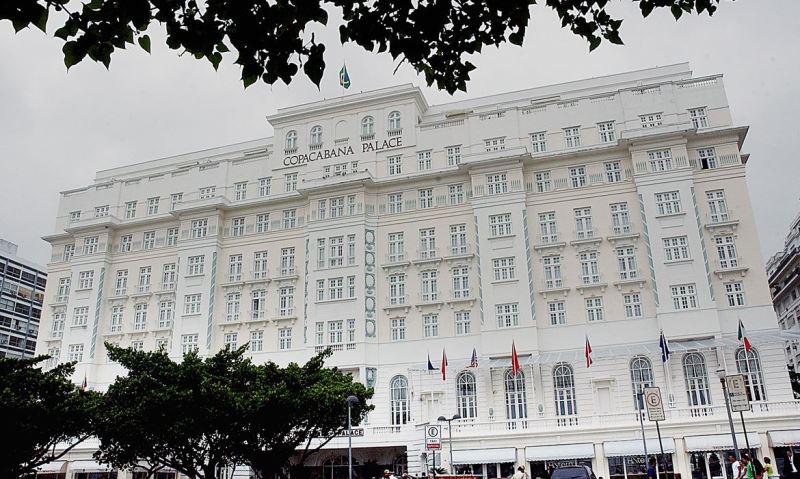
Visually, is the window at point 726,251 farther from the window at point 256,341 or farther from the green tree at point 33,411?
the green tree at point 33,411

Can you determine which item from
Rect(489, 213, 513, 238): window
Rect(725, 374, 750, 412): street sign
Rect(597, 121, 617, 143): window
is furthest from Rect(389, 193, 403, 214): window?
Rect(725, 374, 750, 412): street sign

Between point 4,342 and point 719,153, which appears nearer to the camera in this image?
point 719,153

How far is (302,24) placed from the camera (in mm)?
6465

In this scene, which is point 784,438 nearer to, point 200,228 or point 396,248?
point 396,248

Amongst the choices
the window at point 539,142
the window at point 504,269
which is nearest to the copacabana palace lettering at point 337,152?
the window at point 539,142

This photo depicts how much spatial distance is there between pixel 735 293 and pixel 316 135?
100 feet

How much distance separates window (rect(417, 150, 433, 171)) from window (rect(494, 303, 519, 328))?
1166 centimetres

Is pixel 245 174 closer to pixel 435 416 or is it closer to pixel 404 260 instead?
pixel 404 260

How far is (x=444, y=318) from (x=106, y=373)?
2563cm

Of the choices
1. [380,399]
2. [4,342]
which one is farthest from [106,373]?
[4,342]

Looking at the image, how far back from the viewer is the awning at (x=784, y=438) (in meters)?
33.1

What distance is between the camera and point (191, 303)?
4972 centimetres

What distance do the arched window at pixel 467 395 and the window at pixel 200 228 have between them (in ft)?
73.6

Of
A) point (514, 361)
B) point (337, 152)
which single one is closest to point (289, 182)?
point (337, 152)
